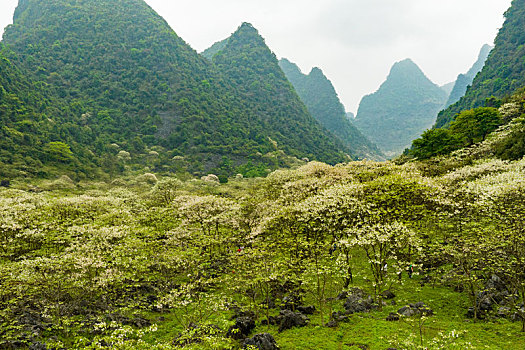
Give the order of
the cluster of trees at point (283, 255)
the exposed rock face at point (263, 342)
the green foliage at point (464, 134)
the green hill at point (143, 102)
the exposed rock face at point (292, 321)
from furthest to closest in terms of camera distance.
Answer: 1. the green hill at point (143, 102)
2. the green foliage at point (464, 134)
3. the exposed rock face at point (292, 321)
4. the cluster of trees at point (283, 255)
5. the exposed rock face at point (263, 342)

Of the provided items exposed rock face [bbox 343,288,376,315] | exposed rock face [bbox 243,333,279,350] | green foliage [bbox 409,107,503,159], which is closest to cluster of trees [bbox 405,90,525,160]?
green foliage [bbox 409,107,503,159]

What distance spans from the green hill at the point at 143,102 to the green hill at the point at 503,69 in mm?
67850

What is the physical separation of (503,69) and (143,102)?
180m

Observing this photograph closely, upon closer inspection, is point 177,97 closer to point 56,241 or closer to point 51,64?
point 51,64

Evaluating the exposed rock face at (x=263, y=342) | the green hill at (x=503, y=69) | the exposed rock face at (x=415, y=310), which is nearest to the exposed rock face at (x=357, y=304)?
the exposed rock face at (x=415, y=310)

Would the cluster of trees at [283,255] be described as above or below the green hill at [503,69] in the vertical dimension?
below

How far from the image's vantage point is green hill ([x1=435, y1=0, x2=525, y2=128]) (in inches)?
4304

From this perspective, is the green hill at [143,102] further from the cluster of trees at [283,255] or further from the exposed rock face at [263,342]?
the exposed rock face at [263,342]

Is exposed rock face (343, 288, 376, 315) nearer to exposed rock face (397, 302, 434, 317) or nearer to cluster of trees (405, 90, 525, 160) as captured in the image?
exposed rock face (397, 302, 434, 317)

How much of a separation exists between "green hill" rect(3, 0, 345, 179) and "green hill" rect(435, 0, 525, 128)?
67.9 m

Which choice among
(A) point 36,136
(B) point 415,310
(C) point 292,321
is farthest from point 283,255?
(A) point 36,136

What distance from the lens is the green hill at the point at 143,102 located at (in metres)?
124

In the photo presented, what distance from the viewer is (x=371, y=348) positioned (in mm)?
15336

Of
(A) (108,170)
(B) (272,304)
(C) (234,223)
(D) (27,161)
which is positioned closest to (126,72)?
(A) (108,170)
